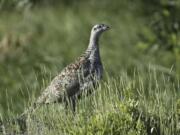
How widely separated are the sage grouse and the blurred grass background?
12.6 ft

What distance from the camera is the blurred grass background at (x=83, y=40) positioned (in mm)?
16453

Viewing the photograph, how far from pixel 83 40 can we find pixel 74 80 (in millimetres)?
11312

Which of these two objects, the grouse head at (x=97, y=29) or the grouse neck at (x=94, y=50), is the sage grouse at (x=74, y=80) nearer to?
the grouse neck at (x=94, y=50)

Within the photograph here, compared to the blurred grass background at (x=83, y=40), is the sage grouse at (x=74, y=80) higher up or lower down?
lower down

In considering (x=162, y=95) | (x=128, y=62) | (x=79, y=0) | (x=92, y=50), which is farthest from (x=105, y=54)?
(x=162, y=95)

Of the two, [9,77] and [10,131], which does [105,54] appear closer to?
[9,77]

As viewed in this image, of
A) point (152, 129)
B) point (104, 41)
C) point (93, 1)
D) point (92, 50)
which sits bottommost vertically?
point (152, 129)

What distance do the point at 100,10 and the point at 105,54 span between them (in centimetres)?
363

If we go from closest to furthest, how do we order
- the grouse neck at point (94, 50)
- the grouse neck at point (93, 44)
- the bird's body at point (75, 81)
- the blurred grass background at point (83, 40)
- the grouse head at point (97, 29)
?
the bird's body at point (75, 81)
the grouse neck at point (94, 50)
the grouse neck at point (93, 44)
the grouse head at point (97, 29)
the blurred grass background at point (83, 40)

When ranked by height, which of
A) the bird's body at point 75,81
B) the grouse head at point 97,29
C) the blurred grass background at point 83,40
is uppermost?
the blurred grass background at point 83,40

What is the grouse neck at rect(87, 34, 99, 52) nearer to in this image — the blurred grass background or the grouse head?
the grouse head

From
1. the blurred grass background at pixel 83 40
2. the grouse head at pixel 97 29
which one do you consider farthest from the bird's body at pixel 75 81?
the blurred grass background at pixel 83 40

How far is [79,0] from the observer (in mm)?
26328

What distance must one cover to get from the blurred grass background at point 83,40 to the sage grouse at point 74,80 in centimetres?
384
